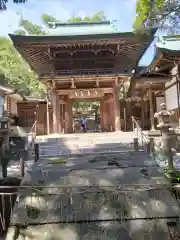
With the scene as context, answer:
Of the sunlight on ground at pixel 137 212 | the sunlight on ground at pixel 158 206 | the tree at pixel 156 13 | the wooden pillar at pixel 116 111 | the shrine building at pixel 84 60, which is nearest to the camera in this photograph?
the sunlight on ground at pixel 137 212

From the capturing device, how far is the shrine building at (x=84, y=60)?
13742mm

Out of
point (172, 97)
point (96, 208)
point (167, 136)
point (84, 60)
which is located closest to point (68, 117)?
point (84, 60)

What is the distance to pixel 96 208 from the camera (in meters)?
5.92

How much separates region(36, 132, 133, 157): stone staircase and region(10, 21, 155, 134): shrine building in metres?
2.16

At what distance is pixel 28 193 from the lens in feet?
20.4

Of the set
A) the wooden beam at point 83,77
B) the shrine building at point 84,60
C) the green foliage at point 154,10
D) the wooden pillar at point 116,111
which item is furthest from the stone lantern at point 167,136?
the wooden beam at point 83,77

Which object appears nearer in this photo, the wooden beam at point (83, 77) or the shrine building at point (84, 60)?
the shrine building at point (84, 60)

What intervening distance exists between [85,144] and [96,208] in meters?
6.91

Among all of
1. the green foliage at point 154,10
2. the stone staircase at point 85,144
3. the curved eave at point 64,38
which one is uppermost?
the curved eave at point 64,38

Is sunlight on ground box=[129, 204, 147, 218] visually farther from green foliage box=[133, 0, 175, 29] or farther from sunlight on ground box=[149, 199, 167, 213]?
green foliage box=[133, 0, 175, 29]

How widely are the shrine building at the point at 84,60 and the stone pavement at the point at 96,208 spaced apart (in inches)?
334

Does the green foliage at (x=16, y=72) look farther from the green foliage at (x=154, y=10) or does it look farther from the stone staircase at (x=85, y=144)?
the green foliage at (x=154, y=10)

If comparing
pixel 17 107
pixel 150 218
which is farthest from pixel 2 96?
pixel 150 218

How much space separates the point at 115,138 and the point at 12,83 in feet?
62.1
